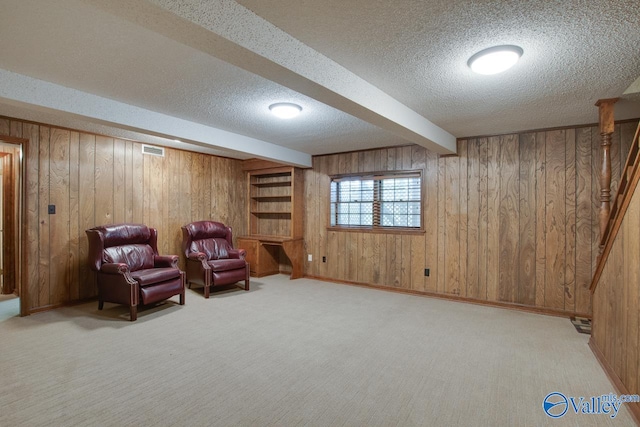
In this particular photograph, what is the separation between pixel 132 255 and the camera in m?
4.09

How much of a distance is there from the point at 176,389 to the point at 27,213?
3.09 metres

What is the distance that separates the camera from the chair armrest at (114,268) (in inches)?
138

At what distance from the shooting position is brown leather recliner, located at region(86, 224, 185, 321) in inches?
139

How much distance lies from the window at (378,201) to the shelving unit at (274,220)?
0.70 meters

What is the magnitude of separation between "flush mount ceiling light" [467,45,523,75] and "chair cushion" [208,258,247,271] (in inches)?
150

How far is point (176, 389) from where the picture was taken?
2.11m

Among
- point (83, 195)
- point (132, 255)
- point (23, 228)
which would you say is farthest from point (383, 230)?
point (23, 228)

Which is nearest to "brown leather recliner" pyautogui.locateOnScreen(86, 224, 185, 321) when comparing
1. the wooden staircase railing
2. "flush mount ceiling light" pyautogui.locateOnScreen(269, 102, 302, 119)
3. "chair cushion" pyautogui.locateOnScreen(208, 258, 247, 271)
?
"chair cushion" pyautogui.locateOnScreen(208, 258, 247, 271)

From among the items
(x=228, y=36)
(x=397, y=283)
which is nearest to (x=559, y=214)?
(x=397, y=283)

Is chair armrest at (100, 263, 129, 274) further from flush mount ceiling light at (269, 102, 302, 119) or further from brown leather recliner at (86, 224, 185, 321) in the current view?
flush mount ceiling light at (269, 102, 302, 119)

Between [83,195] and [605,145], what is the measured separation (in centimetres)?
588

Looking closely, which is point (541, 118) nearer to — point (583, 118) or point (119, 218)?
point (583, 118)

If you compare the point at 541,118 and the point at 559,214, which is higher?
the point at 541,118

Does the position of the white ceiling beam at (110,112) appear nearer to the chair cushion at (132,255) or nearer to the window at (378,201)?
the chair cushion at (132,255)
